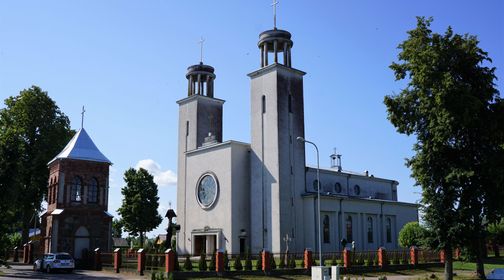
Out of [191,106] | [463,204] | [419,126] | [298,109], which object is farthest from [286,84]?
[463,204]

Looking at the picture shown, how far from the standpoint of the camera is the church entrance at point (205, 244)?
45.2 m

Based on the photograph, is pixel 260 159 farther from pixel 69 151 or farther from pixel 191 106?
pixel 69 151

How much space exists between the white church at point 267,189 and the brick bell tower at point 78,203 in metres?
8.87

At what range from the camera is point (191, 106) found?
52719 mm

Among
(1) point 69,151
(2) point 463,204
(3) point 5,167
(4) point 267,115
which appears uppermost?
(4) point 267,115

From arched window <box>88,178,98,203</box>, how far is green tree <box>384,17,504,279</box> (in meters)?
26.3

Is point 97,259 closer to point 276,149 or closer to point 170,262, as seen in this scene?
point 170,262

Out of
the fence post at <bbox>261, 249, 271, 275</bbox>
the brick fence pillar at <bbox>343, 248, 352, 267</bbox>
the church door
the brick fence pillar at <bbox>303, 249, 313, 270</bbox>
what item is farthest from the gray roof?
the brick fence pillar at <bbox>343, 248, 352, 267</bbox>

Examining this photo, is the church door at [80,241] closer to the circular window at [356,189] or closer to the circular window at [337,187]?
the circular window at [337,187]

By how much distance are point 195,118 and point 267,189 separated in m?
13.6

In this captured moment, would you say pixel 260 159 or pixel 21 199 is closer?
pixel 260 159

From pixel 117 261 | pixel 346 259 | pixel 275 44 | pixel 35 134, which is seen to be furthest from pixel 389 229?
pixel 35 134

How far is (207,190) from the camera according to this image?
46.4 meters

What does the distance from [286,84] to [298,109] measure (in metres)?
2.48
